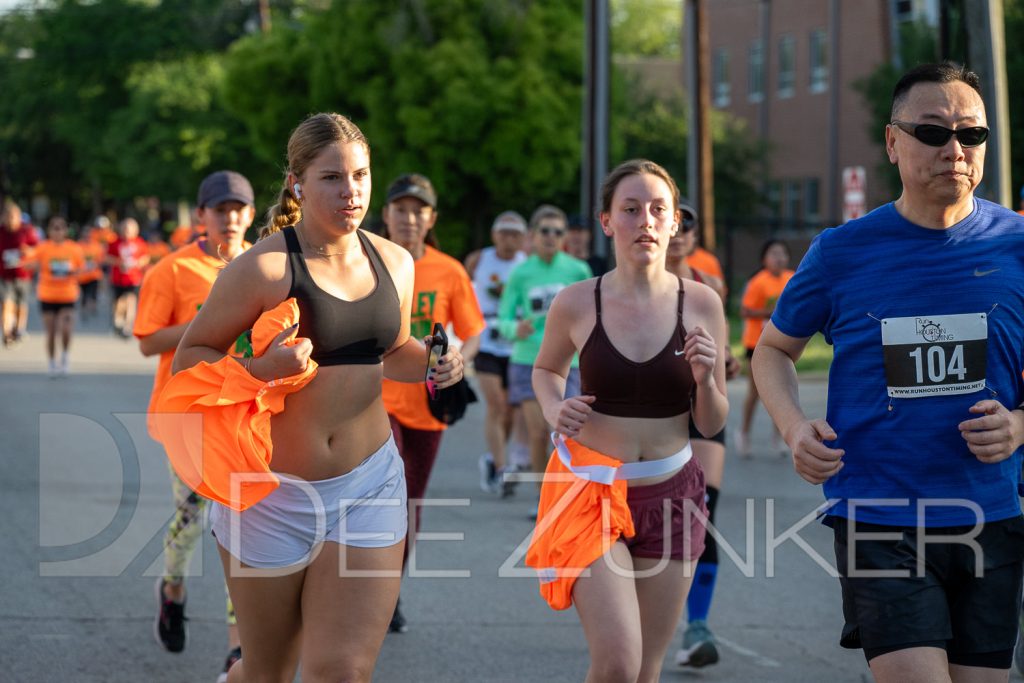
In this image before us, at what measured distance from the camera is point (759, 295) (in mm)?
13836

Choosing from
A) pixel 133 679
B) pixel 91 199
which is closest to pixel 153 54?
pixel 91 199

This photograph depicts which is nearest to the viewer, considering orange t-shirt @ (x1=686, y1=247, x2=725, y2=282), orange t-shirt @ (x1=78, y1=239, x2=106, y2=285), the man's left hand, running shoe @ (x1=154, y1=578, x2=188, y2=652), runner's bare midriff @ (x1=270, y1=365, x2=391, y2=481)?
the man's left hand

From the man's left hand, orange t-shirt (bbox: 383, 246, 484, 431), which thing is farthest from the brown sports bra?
orange t-shirt (bbox: 383, 246, 484, 431)

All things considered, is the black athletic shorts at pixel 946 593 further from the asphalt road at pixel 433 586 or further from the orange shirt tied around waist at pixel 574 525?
the asphalt road at pixel 433 586

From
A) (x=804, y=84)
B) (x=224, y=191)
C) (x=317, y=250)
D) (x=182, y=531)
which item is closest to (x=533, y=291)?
(x=224, y=191)

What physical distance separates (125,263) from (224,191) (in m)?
19.6

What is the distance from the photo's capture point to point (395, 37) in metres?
33.9

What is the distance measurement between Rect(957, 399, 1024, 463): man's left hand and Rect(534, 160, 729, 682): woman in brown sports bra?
1.11 metres

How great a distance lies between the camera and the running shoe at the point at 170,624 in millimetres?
6676

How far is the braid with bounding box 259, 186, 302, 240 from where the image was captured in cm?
481

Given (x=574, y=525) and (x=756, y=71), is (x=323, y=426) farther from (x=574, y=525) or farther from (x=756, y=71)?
(x=756, y=71)

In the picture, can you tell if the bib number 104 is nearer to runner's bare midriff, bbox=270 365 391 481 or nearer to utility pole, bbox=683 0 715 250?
runner's bare midriff, bbox=270 365 391 481

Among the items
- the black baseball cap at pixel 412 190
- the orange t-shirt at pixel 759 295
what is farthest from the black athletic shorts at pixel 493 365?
the black baseball cap at pixel 412 190

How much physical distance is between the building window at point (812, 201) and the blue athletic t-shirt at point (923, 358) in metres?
44.5
